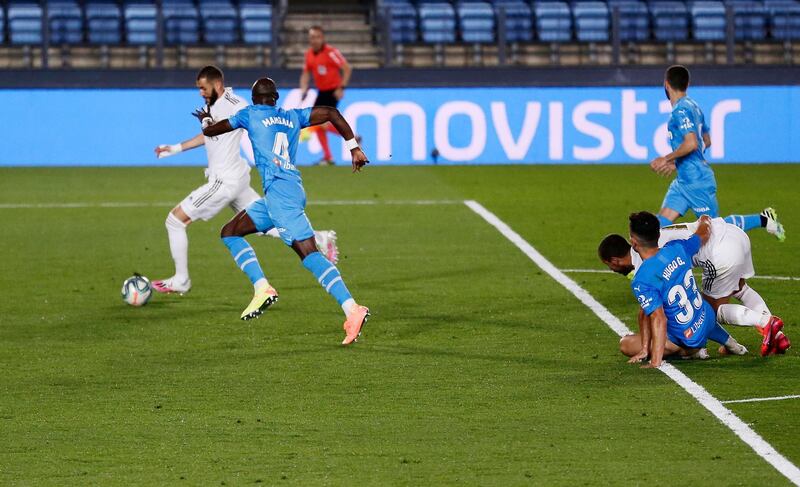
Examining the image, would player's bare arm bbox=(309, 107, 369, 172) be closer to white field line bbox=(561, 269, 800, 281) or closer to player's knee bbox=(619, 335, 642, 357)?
player's knee bbox=(619, 335, 642, 357)

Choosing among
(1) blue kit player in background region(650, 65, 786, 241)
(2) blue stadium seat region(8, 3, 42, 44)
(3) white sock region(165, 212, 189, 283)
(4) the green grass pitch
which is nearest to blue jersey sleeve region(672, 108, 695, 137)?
(1) blue kit player in background region(650, 65, 786, 241)

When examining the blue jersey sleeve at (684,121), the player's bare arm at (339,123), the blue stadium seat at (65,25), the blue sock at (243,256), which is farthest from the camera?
the blue stadium seat at (65,25)

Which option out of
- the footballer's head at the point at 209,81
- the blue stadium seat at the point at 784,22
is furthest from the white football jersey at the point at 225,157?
the blue stadium seat at the point at 784,22

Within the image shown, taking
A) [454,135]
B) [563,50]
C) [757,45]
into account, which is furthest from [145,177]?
[757,45]

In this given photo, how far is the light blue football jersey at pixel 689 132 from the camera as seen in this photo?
1071 cm

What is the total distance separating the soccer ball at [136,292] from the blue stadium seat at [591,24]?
1585 cm

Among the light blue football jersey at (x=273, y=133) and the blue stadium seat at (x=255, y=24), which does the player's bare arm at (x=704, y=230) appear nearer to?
the light blue football jersey at (x=273, y=133)

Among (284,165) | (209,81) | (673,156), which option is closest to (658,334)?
(673,156)

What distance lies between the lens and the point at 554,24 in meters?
25.9

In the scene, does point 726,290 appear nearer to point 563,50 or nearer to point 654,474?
point 654,474

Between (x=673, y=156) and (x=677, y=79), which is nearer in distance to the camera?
(x=673, y=156)

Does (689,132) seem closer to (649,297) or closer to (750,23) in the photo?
(649,297)

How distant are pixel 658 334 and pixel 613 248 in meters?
0.56

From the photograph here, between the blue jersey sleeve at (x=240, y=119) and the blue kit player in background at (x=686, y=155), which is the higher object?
the blue jersey sleeve at (x=240, y=119)
